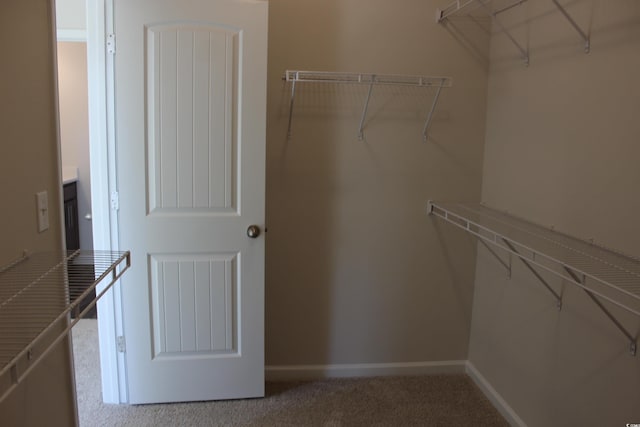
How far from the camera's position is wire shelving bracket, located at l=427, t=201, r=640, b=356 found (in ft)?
4.96

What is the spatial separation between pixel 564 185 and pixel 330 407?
5.17ft

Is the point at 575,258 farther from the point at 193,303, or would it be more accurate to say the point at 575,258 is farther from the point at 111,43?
the point at 111,43

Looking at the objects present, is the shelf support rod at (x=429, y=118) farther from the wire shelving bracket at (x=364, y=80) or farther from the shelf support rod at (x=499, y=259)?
the shelf support rod at (x=499, y=259)

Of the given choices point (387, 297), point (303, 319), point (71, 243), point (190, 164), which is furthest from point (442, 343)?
point (71, 243)

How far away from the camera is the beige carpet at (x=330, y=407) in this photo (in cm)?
250

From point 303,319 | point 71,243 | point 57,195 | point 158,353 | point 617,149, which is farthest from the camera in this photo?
point 71,243

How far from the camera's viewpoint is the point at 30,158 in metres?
1.50

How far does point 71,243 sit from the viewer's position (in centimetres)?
404

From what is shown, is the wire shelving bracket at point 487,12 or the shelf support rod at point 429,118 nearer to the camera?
the wire shelving bracket at point 487,12

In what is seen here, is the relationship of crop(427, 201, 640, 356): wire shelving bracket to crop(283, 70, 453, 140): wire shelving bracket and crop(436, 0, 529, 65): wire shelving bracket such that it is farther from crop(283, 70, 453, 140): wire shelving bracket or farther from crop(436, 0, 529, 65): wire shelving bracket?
crop(436, 0, 529, 65): wire shelving bracket

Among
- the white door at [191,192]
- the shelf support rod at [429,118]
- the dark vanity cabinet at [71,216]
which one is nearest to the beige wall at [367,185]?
the shelf support rod at [429,118]

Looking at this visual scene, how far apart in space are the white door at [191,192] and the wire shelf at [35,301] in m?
0.82

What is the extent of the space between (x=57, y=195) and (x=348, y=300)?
1.68 m

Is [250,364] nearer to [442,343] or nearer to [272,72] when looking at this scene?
[442,343]
